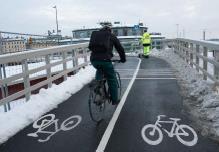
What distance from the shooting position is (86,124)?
24.8 ft

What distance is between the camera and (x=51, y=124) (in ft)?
25.2

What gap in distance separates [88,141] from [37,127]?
1.55m

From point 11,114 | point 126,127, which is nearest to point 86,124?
point 126,127

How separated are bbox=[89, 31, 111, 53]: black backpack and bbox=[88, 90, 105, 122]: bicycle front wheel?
94 centimetres

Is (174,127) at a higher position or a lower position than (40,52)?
lower

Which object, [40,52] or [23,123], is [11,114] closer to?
[23,123]

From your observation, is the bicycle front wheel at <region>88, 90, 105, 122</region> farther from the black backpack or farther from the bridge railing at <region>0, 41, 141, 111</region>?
the bridge railing at <region>0, 41, 141, 111</region>

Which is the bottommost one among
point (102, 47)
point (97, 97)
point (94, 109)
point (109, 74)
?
point (94, 109)

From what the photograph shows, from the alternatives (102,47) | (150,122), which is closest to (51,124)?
(102,47)

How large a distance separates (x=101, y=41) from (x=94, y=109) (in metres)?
1.40

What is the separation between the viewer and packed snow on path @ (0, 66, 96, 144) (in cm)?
726

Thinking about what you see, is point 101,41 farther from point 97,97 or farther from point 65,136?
point 65,136

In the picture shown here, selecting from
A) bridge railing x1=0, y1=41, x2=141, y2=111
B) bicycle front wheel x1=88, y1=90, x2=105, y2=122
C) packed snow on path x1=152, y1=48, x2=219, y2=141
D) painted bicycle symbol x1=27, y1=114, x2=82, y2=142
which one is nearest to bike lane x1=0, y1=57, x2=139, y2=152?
painted bicycle symbol x1=27, y1=114, x2=82, y2=142

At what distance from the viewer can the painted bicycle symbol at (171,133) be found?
6.32 meters
